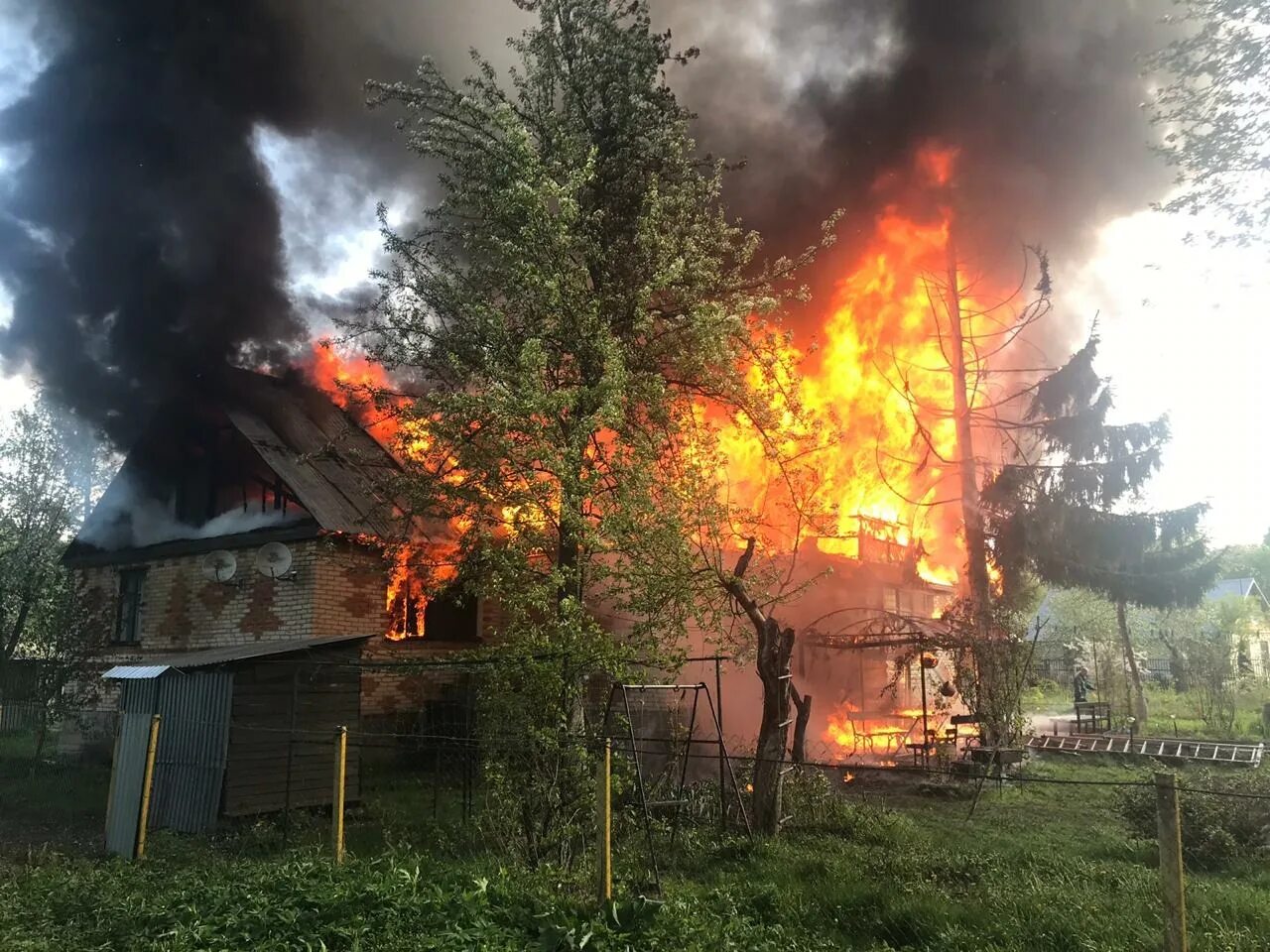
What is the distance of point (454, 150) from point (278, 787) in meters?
10.2

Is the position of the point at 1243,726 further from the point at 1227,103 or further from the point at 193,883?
the point at 193,883

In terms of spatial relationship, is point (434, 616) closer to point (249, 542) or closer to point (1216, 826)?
point (249, 542)

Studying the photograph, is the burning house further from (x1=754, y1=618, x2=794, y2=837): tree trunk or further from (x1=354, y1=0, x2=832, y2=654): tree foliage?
(x1=754, y1=618, x2=794, y2=837): tree trunk

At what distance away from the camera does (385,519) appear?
627 inches

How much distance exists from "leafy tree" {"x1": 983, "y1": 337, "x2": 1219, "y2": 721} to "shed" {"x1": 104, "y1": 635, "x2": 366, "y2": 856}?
18039 mm

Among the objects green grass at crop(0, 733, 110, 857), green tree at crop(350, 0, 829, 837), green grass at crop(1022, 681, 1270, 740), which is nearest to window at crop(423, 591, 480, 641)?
green tree at crop(350, 0, 829, 837)

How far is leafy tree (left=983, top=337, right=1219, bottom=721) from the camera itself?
886 inches

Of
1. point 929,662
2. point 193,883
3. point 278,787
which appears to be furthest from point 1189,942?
point 929,662

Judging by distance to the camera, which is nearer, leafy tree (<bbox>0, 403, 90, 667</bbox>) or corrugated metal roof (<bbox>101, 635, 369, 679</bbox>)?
corrugated metal roof (<bbox>101, 635, 369, 679</bbox>)

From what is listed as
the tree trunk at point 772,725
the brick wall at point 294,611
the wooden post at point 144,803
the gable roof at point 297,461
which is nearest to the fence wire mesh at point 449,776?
the brick wall at point 294,611

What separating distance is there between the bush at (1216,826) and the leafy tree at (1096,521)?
41.8 feet

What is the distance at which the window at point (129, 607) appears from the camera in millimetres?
17794

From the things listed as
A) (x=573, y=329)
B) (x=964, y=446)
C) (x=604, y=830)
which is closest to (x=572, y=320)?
(x=573, y=329)

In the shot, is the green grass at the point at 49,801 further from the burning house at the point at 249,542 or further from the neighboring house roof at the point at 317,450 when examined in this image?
the neighboring house roof at the point at 317,450
